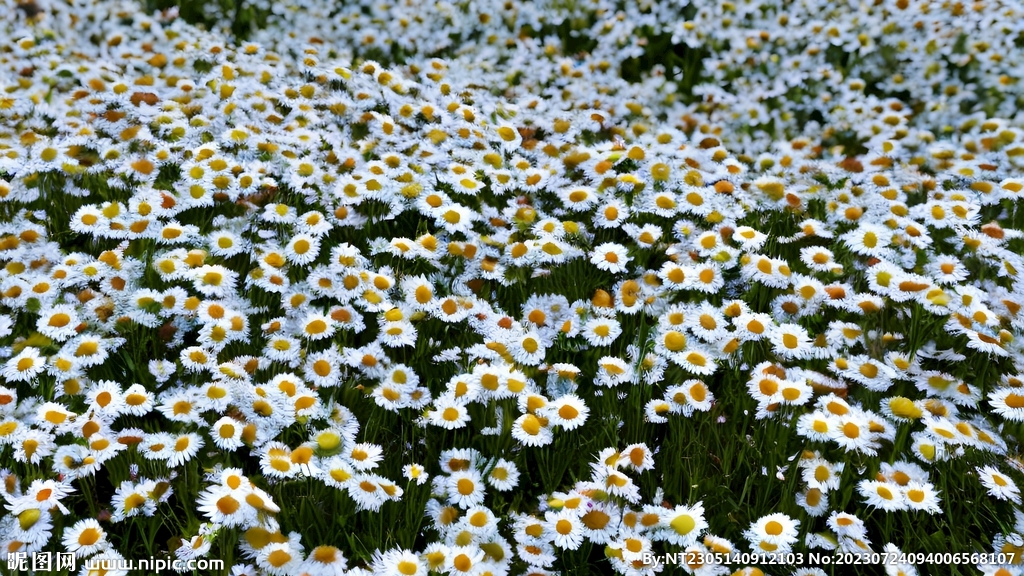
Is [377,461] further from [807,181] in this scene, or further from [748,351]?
[807,181]

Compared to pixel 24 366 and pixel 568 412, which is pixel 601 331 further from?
pixel 24 366

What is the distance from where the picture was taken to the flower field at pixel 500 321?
82.4 inches

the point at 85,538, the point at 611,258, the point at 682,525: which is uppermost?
the point at 611,258

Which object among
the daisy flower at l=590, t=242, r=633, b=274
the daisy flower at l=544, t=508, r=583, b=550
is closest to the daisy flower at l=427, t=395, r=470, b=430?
the daisy flower at l=544, t=508, r=583, b=550

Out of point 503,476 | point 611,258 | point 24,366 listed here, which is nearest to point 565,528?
point 503,476

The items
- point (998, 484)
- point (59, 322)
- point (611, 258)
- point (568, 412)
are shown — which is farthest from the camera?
point (611, 258)

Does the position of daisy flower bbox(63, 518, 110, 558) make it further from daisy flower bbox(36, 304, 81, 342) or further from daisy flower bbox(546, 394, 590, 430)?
daisy flower bbox(546, 394, 590, 430)

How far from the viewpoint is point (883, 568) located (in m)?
2.05

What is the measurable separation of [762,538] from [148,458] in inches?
65.4

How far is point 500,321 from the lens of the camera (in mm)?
2846

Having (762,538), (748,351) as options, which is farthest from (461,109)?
(762,538)

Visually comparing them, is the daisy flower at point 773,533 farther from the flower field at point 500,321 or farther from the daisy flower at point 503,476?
the daisy flower at point 503,476

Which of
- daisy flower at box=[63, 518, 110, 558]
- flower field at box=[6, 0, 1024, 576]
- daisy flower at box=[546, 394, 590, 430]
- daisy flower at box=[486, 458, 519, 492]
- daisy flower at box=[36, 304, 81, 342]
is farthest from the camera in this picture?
daisy flower at box=[36, 304, 81, 342]

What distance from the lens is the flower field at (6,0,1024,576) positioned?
2.09 m
